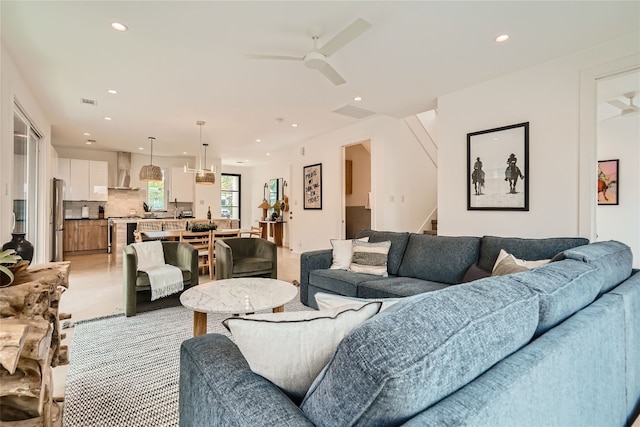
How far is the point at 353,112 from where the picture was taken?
16.0 feet

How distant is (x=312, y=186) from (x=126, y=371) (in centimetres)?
485

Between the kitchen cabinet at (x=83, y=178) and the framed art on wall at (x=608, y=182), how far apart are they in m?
10.0

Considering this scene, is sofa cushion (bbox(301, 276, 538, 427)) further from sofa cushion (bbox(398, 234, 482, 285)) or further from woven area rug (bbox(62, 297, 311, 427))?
sofa cushion (bbox(398, 234, 482, 285))

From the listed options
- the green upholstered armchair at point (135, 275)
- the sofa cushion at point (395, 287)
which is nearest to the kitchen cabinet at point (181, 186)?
the green upholstered armchair at point (135, 275)

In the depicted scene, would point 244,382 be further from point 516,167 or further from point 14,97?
point 14,97

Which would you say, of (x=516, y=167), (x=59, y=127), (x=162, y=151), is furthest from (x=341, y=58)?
(x=162, y=151)

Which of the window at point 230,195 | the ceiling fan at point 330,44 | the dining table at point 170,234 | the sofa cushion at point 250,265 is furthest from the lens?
the window at point 230,195

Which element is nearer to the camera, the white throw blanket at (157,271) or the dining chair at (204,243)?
the white throw blanket at (157,271)

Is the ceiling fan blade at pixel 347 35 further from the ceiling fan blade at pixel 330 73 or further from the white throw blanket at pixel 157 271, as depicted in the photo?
the white throw blanket at pixel 157 271

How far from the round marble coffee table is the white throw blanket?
0.95 meters

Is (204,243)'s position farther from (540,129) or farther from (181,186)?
(540,129)

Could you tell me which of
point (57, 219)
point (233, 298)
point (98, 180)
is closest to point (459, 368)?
point (233, 298)

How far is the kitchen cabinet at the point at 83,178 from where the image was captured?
725 cm

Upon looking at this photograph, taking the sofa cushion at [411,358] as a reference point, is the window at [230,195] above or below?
above
